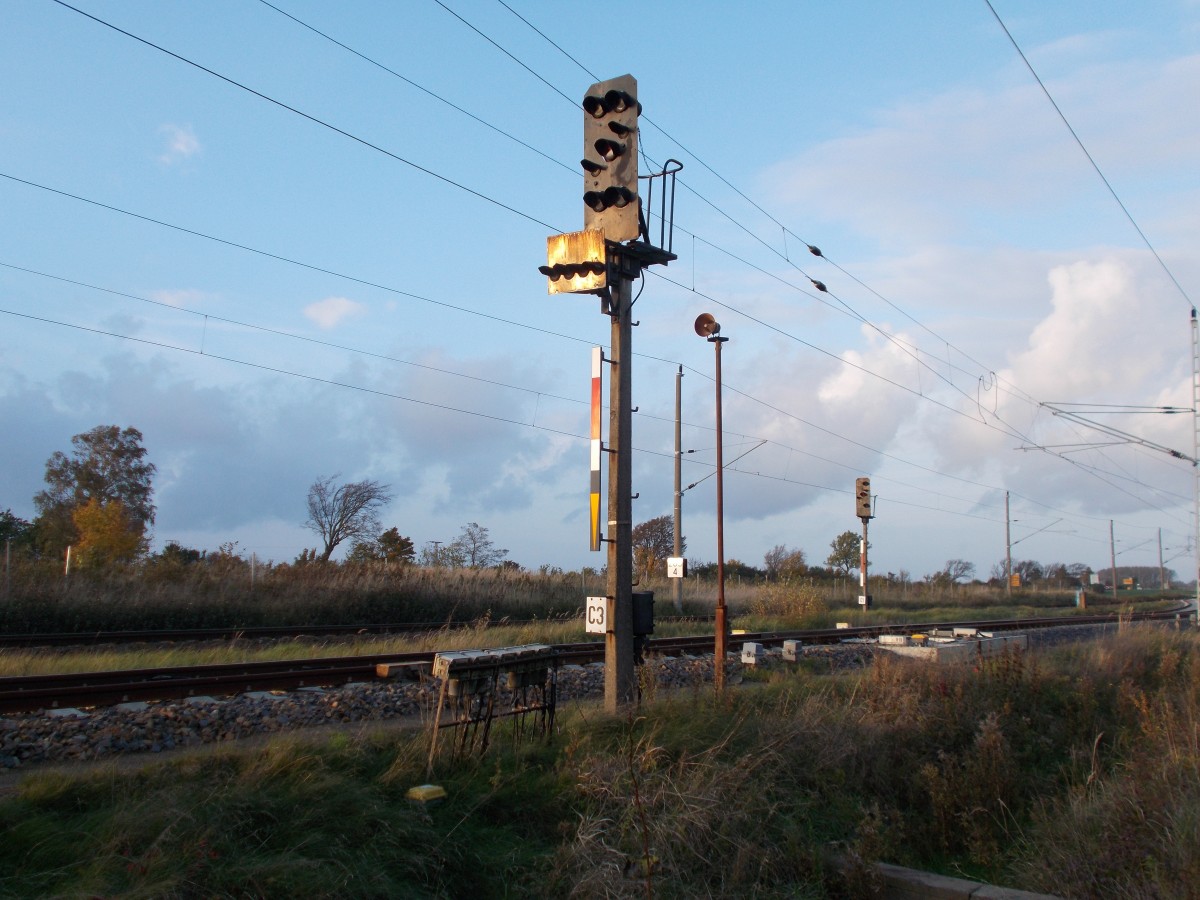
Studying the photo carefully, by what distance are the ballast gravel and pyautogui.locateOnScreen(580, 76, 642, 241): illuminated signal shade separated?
525cm

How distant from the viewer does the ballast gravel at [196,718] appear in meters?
9.20

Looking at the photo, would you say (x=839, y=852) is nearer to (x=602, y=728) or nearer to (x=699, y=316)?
(x=602, y=728)

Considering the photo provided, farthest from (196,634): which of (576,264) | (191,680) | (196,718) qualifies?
(576,264)

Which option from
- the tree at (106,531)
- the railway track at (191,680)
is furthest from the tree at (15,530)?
the railway track at (191,680)

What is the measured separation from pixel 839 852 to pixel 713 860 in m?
1.31

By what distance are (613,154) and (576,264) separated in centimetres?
125

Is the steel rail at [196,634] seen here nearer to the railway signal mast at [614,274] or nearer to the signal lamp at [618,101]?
the railway signal mast at [614,274]

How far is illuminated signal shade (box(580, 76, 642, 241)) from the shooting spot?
34.4 ft

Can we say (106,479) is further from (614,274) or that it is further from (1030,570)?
(1030,570)

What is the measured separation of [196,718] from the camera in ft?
34.9

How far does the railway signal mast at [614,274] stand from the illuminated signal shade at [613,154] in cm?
1

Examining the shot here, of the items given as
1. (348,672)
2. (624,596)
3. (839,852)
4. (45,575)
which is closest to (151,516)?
(45,575)

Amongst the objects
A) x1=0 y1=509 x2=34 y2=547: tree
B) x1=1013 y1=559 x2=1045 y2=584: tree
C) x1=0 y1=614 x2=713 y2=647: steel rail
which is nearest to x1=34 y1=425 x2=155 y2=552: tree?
x1=0 y1=509 x2=34 y2=547: tree

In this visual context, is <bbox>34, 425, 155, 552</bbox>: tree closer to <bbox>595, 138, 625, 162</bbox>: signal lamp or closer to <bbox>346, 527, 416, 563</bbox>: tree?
<bbox>346, 527, 416, 563</bbox>: tree
